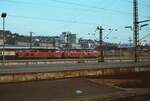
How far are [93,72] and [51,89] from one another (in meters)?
11.1

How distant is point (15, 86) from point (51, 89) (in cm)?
276

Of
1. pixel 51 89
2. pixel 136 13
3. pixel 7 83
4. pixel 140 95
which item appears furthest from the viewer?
pixel 136 13

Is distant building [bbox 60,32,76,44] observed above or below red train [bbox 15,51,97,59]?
above

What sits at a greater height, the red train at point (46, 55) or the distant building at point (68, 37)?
the distant building at point (68, 37)

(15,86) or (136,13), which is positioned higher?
(136,13)

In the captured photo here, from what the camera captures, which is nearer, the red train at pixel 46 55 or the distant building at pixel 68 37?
the red train at pixel 46 55

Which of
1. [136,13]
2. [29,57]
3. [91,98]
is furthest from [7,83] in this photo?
[29,57]

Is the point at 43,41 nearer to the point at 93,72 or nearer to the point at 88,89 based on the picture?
the point at 93,72

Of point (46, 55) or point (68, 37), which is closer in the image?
point (46, 55)

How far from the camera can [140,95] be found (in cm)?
1950

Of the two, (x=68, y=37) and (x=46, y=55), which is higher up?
(x=68, y=37)

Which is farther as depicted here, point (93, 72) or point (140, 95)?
point (93, 72)

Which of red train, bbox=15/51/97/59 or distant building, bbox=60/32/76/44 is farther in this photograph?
distant building, bbox=60/32/76/44

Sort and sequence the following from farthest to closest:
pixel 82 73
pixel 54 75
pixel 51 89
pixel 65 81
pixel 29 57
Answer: pixel 29 57 → pixel 82 73 → pixel 54 75 → pixel 65 81 → pixel 51 89
